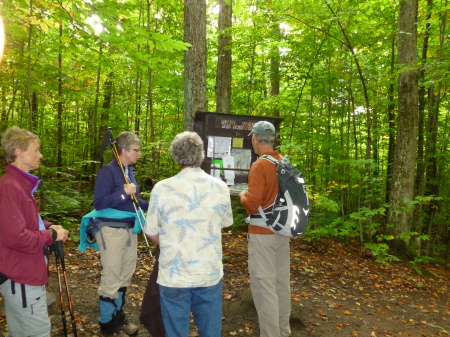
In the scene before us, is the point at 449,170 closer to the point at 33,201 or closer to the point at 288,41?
the point at 288,41

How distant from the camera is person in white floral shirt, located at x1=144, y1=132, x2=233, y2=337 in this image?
233cm

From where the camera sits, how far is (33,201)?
247 centimetres

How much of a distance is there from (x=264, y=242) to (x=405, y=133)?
22.5ft

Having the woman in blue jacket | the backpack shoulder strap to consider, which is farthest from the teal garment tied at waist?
the backpack shoulder strap

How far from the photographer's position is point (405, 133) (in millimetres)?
8453

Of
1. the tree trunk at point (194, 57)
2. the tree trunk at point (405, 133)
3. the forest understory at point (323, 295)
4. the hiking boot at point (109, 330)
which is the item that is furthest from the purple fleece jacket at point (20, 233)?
the tree trunk at point (405, 133)

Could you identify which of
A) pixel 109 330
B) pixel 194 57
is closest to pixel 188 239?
pixel 109 330

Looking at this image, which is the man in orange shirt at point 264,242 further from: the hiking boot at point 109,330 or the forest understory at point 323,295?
the hiking boot at point 109,330

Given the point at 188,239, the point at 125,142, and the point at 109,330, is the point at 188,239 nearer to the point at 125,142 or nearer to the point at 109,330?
the point at 125,142

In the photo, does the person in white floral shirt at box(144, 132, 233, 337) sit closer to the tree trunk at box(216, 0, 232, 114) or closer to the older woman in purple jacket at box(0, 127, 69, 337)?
the older woman in purple jacket at box(0, 127, 69, 337)

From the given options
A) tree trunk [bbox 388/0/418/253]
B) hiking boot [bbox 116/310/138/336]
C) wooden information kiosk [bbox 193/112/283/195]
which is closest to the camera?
hiking boot [bbox 116/310/138/336]

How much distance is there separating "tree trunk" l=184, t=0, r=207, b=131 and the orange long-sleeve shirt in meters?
2.04

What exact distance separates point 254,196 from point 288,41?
7243 mm

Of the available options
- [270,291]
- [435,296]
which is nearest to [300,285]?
[270,291]
